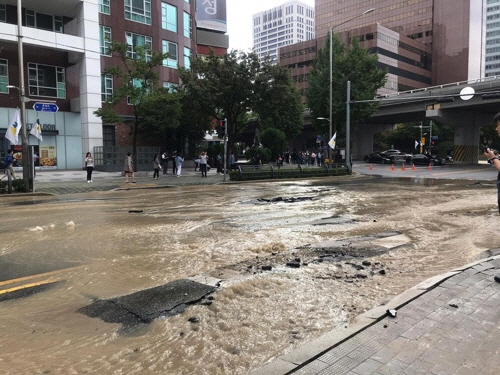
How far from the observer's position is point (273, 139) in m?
49.1

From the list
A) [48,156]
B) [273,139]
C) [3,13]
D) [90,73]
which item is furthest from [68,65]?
[273,139]

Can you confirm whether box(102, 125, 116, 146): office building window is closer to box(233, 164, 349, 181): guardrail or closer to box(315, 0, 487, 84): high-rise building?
box(233, 164, 349, 181): guardrail

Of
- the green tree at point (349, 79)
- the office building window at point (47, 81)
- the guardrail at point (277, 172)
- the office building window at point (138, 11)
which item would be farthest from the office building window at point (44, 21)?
the green tree at point (349, 79)

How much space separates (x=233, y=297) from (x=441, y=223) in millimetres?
7498

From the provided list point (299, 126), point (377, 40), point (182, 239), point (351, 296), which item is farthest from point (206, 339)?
point (377, 40)

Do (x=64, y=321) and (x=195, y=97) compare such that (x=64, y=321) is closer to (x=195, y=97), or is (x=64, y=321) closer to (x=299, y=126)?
(x=195, y=97)

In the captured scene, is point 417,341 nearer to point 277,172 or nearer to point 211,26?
point 277,172

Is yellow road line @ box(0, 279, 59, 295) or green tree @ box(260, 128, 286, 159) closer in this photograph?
yellow road line @ box(0, 279, 59, 295)

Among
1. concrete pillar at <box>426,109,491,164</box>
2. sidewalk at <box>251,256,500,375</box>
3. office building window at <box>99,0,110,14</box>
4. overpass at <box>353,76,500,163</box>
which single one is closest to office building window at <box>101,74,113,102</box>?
office building window at <box>99,0,110,14</box>

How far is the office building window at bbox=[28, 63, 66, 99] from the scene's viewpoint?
34.1m

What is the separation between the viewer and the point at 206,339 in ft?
13.8

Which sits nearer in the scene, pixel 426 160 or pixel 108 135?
pixel 108 135

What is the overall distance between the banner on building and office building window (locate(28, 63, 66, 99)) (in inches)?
1643

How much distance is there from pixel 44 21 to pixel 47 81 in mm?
4788
